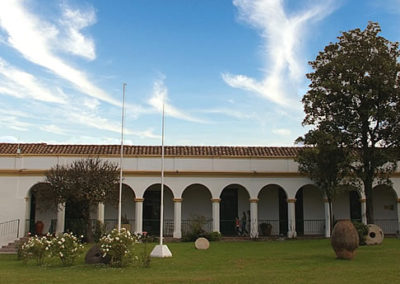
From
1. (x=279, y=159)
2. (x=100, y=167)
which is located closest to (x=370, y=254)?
(x=279, y=159)

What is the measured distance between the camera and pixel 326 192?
78.0 ft

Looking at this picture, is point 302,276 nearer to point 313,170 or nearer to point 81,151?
point 313,170

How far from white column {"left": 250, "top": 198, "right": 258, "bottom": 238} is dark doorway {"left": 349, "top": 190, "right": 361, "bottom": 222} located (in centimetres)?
600

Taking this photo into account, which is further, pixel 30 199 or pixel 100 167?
pixel 30 199

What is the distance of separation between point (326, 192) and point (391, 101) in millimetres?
5755

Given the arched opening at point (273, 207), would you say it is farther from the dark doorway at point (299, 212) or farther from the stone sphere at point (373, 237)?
the stone sphere at point (373, 237)

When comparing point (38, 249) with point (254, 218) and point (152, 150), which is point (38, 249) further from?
point (254, 218)

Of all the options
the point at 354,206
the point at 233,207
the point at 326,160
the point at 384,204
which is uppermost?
the point at 326,160

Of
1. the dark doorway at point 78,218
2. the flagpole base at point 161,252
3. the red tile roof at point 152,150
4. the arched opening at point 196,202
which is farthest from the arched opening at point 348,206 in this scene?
the flagpole base at point 161,252

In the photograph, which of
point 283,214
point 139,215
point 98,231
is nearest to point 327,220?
point 283,214

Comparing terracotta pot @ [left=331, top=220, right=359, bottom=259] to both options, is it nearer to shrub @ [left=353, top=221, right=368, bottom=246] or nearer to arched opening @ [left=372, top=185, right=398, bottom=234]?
shrub @ [left=353, top=221, right=368, bottom=246]

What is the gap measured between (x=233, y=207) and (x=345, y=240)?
13.6m

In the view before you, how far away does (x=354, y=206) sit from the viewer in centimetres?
2719

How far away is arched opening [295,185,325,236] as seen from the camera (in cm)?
2666
